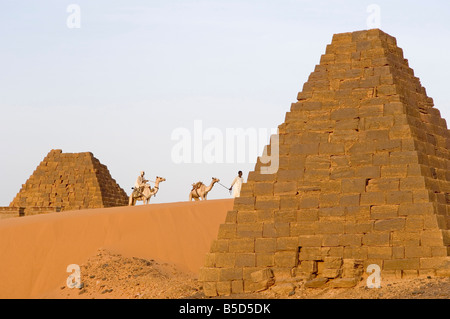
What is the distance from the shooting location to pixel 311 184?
2212 centimetres

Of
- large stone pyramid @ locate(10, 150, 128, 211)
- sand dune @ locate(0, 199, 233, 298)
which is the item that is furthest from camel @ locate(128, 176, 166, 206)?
large stone pyramid @ locate(10, 150, 128, 211)

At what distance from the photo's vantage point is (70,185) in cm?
5562

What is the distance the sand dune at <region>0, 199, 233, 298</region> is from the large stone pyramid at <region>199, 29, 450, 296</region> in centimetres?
808

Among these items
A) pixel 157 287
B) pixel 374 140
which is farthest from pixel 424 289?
pixel 157 287

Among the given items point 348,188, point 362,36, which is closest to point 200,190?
point 362,36

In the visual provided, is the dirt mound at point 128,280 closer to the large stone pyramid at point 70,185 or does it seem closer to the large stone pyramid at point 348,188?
the large stone pyramid at point 348,188

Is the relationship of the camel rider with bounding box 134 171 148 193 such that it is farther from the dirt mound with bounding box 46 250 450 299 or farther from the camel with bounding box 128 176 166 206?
the dirt mound with bounding box 46 250 450 299

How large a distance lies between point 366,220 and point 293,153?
2624 mm

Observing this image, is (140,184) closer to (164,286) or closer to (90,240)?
(90,240)

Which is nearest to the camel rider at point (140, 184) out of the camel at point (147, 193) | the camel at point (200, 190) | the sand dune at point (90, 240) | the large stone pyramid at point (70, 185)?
the camel at point (147, 193)

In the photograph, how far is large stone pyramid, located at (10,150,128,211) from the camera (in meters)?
54.8

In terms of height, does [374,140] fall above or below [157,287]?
above

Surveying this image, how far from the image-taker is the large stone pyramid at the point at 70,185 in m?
54.8

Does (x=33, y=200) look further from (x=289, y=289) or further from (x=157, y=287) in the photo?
(x=289, y=289)
